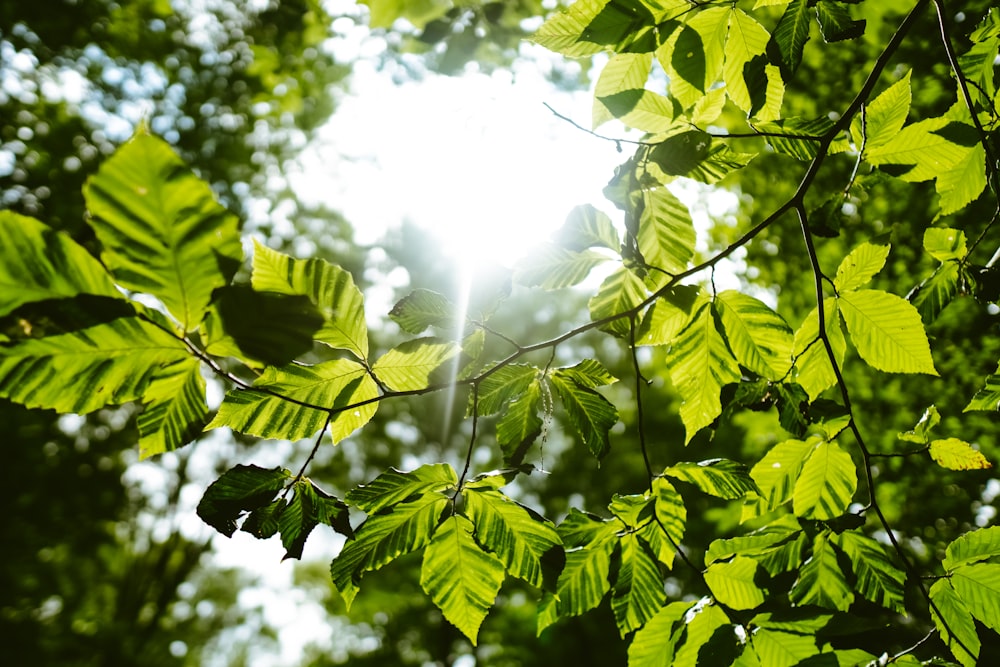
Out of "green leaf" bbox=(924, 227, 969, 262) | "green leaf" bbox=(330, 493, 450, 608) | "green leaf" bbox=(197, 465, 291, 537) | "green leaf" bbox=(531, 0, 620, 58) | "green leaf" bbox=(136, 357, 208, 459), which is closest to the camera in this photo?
"green leaf" bbox=(136, 357, 208, 459)

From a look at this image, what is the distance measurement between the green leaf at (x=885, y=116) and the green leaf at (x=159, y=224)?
1.15 metres

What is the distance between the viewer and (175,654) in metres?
12.9

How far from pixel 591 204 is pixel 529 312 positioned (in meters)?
10.2

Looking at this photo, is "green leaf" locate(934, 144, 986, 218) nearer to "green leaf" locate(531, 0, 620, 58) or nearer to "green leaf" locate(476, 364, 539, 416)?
"green leaf" locate(531, 0, 620, 58)

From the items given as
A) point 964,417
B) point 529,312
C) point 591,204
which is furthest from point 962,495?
point 529,312

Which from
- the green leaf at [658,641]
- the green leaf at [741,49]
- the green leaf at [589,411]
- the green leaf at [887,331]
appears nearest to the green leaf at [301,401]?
the green leaf at [589,411]

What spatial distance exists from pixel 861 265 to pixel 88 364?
4.38 feet

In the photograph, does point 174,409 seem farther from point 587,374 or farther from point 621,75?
point 621,75

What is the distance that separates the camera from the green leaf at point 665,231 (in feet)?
3.45

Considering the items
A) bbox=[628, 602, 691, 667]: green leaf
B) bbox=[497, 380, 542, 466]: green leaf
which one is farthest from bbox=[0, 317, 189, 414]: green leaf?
bbox=[628, 602, 691, 667]: green leaf

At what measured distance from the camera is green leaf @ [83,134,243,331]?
1.50 ft

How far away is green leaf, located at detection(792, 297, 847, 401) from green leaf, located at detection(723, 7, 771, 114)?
0.48 metres

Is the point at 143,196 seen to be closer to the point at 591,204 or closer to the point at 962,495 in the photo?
the point at 591,204

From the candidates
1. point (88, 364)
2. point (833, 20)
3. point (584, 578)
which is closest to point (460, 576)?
point (584, 578)
